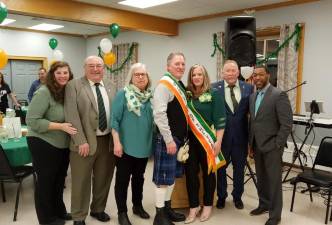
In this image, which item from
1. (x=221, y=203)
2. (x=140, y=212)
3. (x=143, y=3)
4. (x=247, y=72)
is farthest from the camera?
(x=143, y=3)

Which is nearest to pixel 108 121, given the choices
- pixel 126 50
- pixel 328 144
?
pixel 328 144

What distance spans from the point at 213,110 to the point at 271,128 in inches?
19.5

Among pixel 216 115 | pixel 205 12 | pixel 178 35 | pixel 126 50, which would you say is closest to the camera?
pixel 216 115

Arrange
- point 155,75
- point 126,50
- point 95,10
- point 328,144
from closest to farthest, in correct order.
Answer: point 328,144 → point 95,10 → point 155,75 → point 126,50

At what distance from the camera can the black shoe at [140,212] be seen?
274 centimetres

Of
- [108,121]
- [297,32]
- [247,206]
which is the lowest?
[247,206]

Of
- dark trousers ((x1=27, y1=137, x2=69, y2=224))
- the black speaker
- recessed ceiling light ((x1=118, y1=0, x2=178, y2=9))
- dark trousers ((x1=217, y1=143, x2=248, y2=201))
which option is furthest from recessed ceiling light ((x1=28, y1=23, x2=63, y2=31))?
dark trousers ((x1=217, y1=143, x2=248, y2=201))

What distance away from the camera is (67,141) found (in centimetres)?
239

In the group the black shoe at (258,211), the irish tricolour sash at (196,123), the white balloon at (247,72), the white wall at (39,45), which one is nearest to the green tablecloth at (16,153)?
the irish tricolour sash at (196,123)

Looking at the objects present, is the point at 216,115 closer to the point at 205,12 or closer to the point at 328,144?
the point at 328,144

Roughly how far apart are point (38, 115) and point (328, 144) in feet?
8.64

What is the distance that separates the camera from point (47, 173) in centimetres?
235

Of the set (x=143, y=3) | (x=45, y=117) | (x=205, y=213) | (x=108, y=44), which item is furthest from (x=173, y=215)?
(x=108, y=44)

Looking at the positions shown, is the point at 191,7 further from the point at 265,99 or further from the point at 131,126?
the point at 131,126
